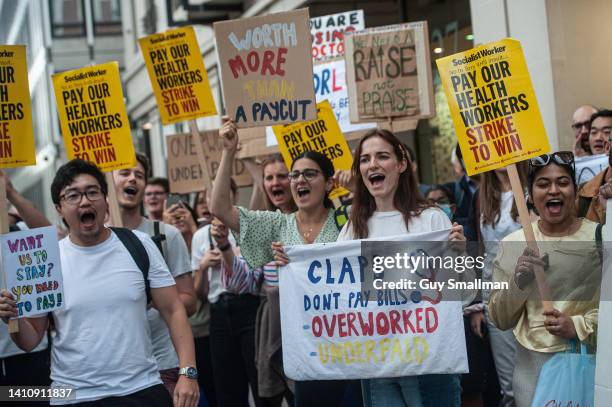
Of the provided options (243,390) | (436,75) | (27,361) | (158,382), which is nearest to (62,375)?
(158,382)

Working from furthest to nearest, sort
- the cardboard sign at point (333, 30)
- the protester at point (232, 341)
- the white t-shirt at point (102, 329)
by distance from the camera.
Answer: the cardboard sign at point (333, 30) → the protester at point (232, 341) → the white t-shirt at point (102, 329)

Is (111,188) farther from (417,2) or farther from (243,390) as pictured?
(417,2)

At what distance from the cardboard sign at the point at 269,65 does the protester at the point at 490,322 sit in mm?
1281

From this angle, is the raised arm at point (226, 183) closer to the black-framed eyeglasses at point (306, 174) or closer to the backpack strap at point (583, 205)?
the black-framed eyeglasses at point (306, 174)

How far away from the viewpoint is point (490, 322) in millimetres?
6652

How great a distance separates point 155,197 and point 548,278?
5.15 metres

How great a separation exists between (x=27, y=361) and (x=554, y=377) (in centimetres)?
328

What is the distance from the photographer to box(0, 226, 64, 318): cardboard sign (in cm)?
516

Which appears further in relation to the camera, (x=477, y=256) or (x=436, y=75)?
(x=436, y=75)

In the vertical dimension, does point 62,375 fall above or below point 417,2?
below

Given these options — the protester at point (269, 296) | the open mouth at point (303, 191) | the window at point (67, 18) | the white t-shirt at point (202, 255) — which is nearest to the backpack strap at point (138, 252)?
the open mouth at point (303, 191)

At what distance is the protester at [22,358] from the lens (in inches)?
257

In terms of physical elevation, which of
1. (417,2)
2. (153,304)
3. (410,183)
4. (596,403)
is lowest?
(596,403)

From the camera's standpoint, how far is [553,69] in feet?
30.9
